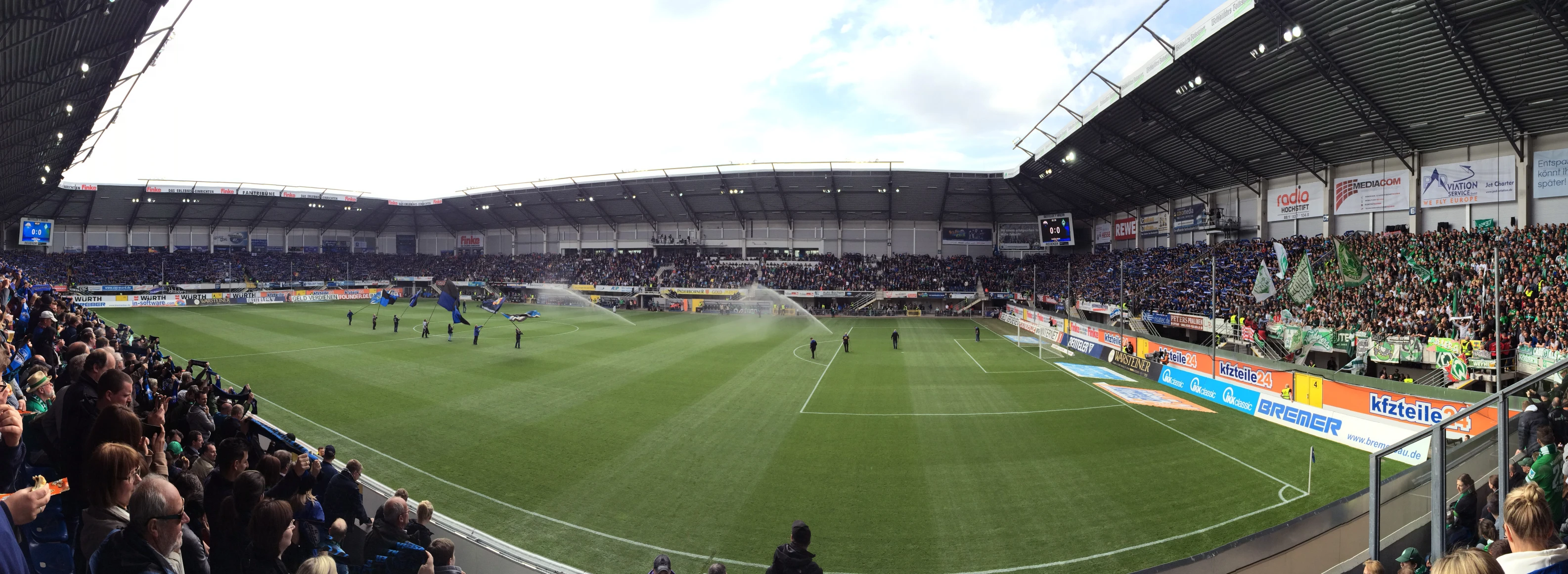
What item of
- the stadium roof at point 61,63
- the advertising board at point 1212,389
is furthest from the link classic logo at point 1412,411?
the stadium roof at point 61,63

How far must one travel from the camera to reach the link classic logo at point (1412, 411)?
14.1m

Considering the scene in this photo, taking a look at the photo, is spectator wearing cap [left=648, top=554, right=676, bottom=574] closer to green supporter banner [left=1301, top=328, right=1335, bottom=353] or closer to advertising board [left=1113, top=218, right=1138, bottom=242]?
green supporter banner [left=1301, top=328, right=1335, bottom=353]

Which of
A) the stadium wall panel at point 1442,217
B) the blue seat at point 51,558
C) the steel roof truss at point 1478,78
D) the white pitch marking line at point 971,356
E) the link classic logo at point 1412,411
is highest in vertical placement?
the steel roof truss at point 1478,78

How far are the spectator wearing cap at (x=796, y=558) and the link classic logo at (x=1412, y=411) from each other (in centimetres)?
1690

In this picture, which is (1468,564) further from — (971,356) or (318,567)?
(971,356)

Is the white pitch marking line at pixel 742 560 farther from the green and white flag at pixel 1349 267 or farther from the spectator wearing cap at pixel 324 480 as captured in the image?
the green and white flag at pixel 1349 267

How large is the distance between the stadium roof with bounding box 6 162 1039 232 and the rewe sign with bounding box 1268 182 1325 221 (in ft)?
58.4

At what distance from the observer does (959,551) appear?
9.77 meters

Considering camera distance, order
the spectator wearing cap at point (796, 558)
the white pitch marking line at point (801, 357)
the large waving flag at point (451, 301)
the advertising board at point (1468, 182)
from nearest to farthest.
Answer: the spectator wearing cap at point (796, 558)
the advertising board at point (1468, 182)
the white pitch marking line at point (801, 357)
the large waving flag at point (451, 301)

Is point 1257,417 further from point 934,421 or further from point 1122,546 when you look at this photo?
point 1122,546

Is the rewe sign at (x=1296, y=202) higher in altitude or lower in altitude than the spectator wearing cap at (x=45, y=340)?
higher

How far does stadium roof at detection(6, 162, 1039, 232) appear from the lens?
2169 inches

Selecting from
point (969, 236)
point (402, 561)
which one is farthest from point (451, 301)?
point (969, 236)

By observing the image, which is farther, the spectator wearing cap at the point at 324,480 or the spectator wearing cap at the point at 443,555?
the spectator wearing cap at the point at 324,480
